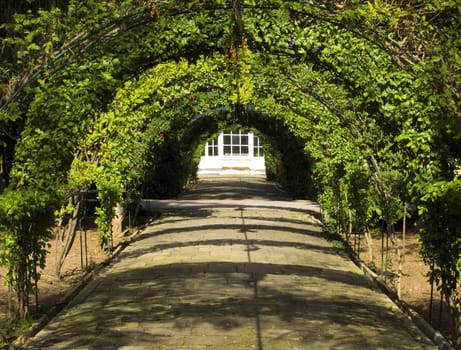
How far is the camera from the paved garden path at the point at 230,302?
25.4 ft

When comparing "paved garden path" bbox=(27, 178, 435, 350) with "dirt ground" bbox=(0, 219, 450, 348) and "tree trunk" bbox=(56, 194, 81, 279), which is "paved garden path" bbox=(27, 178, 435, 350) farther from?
"tree trunk" bbox=(56, 194, 81, 279)

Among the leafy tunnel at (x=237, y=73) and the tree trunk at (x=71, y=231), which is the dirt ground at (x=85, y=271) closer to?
the tree trunk at (x=71, y=231)

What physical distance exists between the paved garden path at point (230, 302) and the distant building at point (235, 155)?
36258mm

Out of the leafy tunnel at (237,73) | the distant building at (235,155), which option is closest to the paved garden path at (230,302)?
the leafy tunnel at (237,73)

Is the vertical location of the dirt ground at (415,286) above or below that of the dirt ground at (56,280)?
below

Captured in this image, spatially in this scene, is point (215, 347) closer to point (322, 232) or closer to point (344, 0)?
point (344, 0)

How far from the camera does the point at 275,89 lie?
54.1ft

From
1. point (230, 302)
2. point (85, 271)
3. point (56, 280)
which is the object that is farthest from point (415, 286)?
point (56, 280)

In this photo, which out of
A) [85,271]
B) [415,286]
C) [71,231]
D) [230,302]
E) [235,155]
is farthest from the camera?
[235,155]

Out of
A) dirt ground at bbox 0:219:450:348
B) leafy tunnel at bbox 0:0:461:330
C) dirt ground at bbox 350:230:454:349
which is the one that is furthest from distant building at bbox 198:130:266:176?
leafy tunnel at bbox 0:0:461:330

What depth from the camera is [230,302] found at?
9477 millimetres

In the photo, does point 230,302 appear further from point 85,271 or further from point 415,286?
point 85,271

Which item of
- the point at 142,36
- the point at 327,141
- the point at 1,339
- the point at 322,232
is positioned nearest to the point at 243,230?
the point at 322,232

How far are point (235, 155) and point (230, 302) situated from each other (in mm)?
43955
